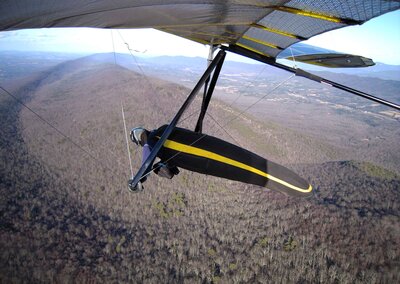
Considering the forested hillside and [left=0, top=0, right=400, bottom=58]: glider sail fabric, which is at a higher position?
[left=0, top=0, right=400, bottom=58]: glider sail fabric

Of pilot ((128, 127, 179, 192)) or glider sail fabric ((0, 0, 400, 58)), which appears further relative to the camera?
pilot ((128, 127, 179, 192))

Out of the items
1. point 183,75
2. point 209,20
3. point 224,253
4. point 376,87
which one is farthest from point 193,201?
point 376,87

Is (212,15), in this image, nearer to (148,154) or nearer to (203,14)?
A: (203,14)

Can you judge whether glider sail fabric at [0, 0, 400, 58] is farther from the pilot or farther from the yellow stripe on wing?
the pilot

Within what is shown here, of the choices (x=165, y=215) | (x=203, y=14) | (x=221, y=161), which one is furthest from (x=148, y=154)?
(x=165, y=215)

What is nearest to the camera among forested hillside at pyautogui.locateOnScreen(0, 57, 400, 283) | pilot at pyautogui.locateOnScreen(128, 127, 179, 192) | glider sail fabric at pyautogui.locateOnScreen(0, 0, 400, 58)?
glider sail fabric at pyautogui.locateOnScreen(0, 0, 400, 58)

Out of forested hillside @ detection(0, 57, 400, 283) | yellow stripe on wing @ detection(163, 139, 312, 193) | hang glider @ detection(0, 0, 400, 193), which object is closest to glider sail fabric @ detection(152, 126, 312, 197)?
yellow stripe on wing @ detection(163, 139, 312, 193)

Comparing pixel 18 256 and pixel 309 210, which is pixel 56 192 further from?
pixel 309 210
